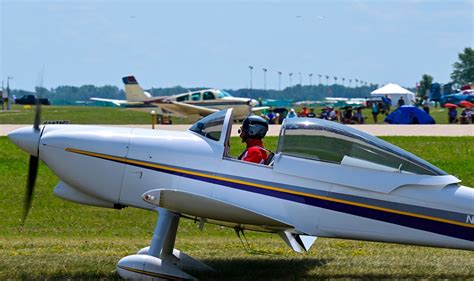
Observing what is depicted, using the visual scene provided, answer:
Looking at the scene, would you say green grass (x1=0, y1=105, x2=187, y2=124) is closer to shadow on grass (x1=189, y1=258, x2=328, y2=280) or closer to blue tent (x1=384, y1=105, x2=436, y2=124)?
blue tent (x1=384, y1=105, x2=436, y2=124)

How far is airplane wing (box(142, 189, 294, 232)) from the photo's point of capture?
898 centimetres

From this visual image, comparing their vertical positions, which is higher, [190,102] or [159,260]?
[190,102]

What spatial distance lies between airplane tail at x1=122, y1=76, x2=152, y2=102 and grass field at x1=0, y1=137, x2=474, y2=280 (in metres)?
32.1

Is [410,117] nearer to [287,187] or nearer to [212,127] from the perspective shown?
[212,127]

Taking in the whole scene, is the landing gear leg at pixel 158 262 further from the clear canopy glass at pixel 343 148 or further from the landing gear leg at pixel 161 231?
the clear canopy glass at pixel 343 148

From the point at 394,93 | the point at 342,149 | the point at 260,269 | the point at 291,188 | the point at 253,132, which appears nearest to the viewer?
the point at 291,188

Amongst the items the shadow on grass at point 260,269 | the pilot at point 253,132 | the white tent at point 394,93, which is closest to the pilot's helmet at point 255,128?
the pilot at point 253,132

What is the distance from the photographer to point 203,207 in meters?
9.02

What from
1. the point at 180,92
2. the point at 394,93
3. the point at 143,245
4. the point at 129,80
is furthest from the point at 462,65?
the point at 143,245

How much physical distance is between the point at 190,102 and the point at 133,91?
459 cm

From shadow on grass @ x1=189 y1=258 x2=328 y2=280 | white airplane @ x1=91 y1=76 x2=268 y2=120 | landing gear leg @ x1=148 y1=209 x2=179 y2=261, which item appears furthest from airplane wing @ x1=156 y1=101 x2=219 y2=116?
landing gear leg @ x1=148 y1=209 x2=179 y2=261

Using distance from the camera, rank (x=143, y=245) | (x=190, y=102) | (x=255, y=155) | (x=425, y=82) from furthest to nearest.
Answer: (x=425, y=82) < (x=190, y=102) < (x=143, y=245) < (x=255, y=155)

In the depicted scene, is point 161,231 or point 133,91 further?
point 133,91

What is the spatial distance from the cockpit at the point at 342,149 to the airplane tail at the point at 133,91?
42.1 metres
